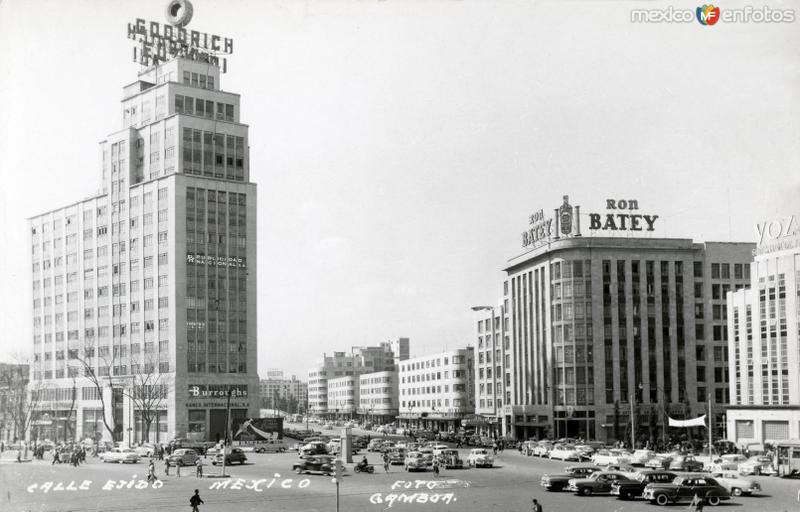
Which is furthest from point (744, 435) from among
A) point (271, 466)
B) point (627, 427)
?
point (271, 466)

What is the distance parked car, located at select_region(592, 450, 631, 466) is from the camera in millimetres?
75338

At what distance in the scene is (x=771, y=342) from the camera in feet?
298

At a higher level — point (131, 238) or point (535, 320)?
point (131, 238)

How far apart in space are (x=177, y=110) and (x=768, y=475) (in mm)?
95712

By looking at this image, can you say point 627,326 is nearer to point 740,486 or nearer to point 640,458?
point 640,458

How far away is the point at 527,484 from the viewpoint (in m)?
62.3

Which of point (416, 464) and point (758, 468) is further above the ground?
point (416, 464)

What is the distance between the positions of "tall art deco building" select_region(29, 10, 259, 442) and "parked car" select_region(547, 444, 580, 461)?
54.8m

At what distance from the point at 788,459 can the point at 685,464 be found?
779 centimetres

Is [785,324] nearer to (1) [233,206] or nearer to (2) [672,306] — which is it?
(2) [672,306]

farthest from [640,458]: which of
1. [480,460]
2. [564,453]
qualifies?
[480,460]

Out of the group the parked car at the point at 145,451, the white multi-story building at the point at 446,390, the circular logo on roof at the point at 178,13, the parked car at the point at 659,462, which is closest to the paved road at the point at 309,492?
the parked car at the point at 659,462

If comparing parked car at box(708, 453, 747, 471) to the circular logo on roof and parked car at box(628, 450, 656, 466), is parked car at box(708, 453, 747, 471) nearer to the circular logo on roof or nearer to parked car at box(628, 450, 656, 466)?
parked car at box(628, 450, 656, 466)

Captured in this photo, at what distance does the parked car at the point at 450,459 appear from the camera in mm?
73906
